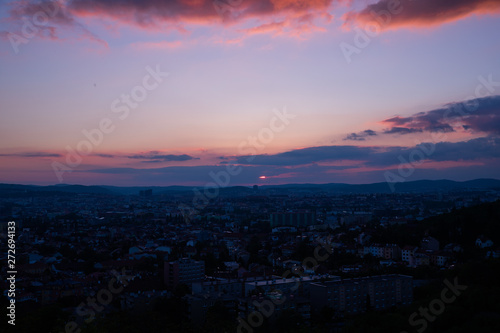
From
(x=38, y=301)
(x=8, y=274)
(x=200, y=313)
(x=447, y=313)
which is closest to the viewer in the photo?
(x=447, y=313)

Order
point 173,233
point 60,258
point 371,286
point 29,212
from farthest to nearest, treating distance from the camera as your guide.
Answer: point 29,212
point 173,233
point 60,258
point 371,286

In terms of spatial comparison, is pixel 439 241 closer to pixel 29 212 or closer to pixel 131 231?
pixel 131 231

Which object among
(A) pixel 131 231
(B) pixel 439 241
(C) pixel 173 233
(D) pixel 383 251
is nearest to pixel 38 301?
(D) pixel 383 251

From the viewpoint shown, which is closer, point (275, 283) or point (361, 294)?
point (361, 294)

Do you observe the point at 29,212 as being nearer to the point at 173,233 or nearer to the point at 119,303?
the point at 173,233

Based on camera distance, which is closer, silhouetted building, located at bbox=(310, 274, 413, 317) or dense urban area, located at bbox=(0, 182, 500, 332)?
dense urban area, located at bbox=(0, 182, 500, 332)

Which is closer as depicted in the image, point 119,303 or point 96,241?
point 119,303

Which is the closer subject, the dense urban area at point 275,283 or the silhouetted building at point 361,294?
the dense urban area at point 275,283

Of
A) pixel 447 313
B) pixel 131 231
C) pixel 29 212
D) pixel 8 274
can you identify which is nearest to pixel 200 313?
pixel 447 313

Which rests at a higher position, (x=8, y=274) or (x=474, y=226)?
(x=474, y=226)
